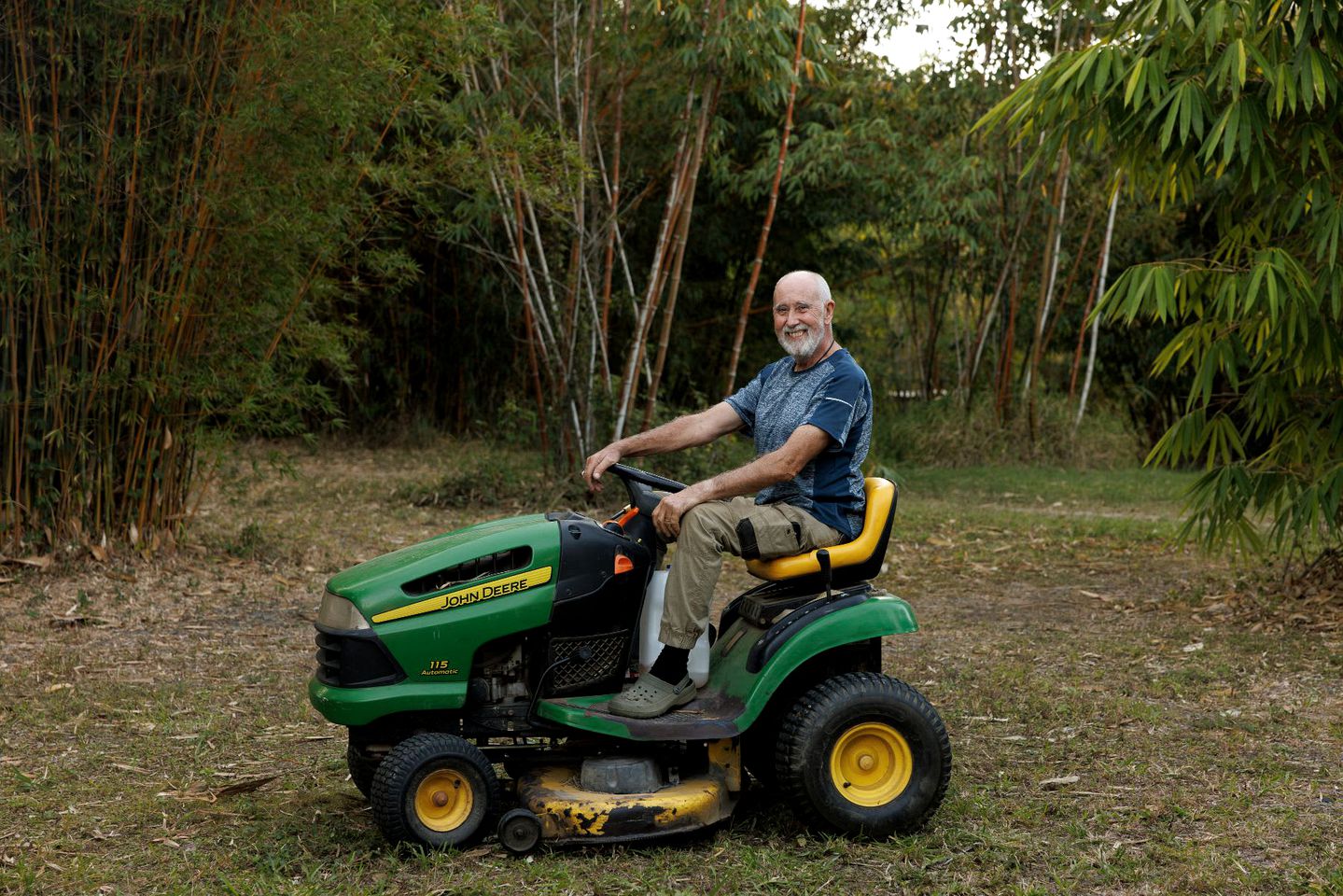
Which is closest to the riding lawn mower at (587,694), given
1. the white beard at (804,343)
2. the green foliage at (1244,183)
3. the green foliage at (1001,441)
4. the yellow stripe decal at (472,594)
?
the yellow stripe decal at (472,594)

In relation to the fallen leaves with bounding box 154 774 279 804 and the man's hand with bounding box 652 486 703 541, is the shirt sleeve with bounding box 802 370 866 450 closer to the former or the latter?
the man's hand with bounding box 652 486 703 541

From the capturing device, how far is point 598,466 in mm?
3389

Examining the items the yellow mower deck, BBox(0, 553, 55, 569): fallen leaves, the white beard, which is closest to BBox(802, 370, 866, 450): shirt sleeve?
the white beard

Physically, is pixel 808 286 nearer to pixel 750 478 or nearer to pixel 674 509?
pixel 750 478

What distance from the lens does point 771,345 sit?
1440 cm

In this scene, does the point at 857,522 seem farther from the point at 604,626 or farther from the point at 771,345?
the point at 771,345

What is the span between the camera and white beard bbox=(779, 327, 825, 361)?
11.5ft

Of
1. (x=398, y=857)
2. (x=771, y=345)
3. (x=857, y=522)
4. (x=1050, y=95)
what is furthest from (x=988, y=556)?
(x=771, y=345)

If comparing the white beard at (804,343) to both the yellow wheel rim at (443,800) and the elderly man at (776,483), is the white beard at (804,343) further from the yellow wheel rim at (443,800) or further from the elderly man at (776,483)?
the yellow wheel rim at (443,800)

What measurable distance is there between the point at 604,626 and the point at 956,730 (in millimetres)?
1500

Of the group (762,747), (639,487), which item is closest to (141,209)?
(639,487)

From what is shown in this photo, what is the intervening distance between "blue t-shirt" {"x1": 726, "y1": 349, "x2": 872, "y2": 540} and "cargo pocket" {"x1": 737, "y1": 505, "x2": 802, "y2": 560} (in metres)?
0.09

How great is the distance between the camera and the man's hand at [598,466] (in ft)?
11.0

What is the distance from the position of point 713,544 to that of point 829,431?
0.40m
